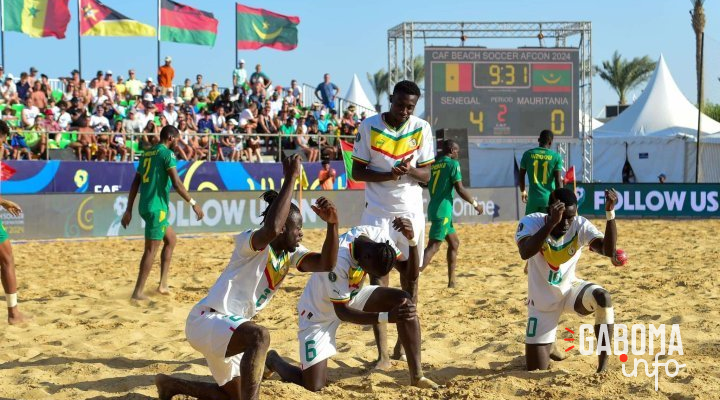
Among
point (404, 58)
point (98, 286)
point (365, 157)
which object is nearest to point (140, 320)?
point (98, 286)

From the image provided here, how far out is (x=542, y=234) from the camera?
5590mm

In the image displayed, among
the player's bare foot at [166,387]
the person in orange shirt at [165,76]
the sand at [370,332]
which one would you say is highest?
the person in orange shirt at [165,76]

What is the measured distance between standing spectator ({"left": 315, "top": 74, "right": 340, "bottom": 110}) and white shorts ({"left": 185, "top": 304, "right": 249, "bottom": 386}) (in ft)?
67.1

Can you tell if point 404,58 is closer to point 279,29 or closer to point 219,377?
point 279,29

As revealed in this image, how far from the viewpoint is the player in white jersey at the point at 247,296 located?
14.5ft

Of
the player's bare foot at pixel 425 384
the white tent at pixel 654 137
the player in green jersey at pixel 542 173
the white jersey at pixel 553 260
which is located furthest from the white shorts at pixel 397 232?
the white tent at pixel 654 137

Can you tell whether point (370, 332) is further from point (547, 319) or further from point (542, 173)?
point (542, 173)

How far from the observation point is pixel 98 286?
10156 mm

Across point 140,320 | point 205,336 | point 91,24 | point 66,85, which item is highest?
point 91,24

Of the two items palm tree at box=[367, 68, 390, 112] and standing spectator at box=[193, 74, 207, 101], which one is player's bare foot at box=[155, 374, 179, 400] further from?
palm tree at box=[367, 68, 390, 112]

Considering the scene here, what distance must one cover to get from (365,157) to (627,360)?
2316 mm

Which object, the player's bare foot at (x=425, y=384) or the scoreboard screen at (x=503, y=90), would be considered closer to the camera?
the player's bare foot at (x=425, y=384)

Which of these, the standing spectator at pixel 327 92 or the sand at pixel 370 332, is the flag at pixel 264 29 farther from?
the sand at pixel 370 332

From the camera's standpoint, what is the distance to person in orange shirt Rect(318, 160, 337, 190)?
65.1ft
